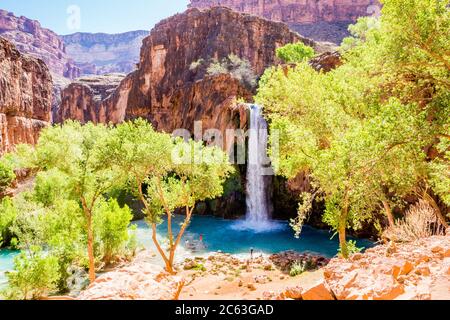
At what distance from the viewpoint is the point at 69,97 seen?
82250 millimetres

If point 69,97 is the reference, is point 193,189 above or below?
below

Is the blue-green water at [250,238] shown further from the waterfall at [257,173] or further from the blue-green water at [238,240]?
the waterfall at [257,173]

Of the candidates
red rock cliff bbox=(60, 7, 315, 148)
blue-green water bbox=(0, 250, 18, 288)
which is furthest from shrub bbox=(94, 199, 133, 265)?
red rock cliff bbox=(60, 7, 315, 148)

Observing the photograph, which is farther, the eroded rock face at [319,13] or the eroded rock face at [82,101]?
the eroded rock face at [319,13]

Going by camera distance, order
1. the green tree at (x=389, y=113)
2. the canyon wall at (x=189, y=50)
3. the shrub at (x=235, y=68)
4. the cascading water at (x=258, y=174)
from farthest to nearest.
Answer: the canyon wall at (x=189, y=50) < the shrub at (x=235, y=68) < the cascading water at (x=258, y=174) < the green tree at (x=389, y=113)

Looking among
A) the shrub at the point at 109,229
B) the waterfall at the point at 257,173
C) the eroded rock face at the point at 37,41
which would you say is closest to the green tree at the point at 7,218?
the shrub at the point at 109,229

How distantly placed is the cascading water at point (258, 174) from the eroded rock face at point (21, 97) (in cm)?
3590

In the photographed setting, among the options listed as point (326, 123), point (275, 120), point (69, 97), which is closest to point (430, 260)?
point (326, 123)

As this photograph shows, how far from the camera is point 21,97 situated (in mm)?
49938

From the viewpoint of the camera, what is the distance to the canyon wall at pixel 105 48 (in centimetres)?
18825

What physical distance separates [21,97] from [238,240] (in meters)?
45.0

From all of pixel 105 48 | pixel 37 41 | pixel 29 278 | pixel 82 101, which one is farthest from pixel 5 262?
pixel 105 48
